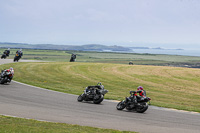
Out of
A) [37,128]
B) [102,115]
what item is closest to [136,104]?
[102,115]

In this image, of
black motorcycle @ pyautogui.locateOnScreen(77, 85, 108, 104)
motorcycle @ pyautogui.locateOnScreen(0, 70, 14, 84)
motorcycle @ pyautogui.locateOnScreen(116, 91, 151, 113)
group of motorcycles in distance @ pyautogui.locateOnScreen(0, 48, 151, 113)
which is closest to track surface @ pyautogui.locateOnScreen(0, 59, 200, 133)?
motorcycle @ pyautogui.locateOnScreen(116, 91, 151, 113)

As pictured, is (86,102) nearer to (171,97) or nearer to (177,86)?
(171,97)

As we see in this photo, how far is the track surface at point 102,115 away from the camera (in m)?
13.5

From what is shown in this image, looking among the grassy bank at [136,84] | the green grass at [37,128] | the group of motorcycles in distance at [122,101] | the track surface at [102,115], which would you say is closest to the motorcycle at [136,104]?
the group of motorcycles in distance at [122,101]

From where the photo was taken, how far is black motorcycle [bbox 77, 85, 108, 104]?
2033 cm

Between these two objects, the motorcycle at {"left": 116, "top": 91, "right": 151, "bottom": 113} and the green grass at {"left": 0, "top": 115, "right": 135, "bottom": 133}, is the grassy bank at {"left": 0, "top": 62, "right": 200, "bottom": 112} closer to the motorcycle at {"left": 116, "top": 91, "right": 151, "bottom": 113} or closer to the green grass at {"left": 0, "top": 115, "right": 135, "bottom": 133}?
the motorcycle at {"left": 116, "top": 91, "right": 151, "bottom": 113}

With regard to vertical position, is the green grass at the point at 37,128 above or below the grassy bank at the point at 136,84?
above

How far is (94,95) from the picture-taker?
20.7m

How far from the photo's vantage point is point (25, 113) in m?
15.2

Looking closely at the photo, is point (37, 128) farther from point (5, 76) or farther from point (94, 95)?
point (5, 76)

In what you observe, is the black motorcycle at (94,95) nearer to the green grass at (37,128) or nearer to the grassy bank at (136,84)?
the grassy bank at (136,84)

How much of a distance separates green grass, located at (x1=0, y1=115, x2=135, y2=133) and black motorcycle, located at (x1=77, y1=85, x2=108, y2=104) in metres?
7.60

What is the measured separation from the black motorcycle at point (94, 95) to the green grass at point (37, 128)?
24.9ft

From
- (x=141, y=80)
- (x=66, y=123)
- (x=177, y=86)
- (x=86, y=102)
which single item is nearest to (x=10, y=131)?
(x=66, y=123)
